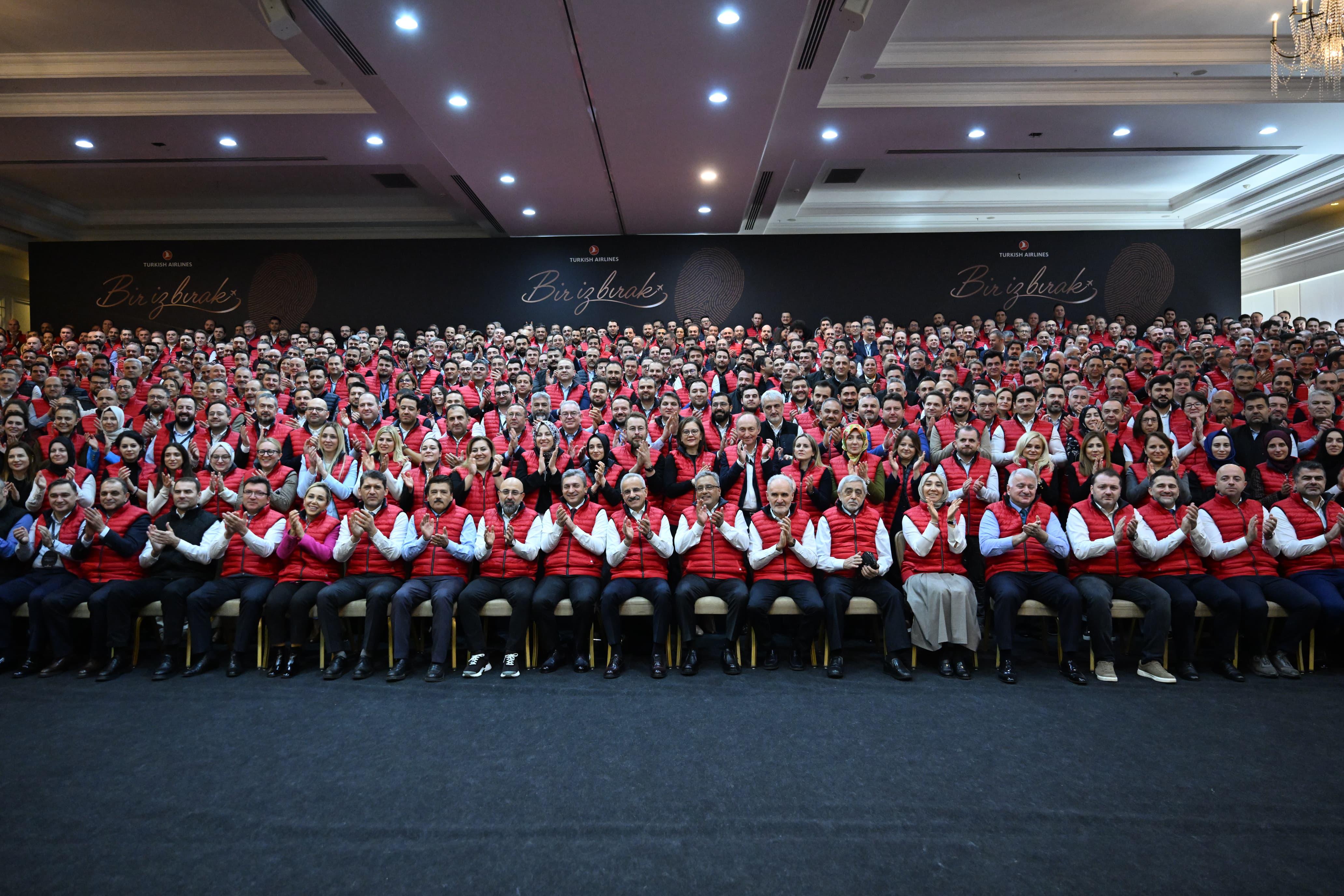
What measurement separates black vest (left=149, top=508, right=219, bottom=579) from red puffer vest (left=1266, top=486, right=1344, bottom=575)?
651 cm

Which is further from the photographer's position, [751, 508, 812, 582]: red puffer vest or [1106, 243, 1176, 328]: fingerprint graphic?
[1106, 243, 1176, 328]: fingerprint graphic

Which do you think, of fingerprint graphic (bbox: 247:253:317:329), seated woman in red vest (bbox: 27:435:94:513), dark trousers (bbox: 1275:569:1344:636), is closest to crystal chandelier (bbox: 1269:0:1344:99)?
dark trousers (bbox: 1275:569:1344:636)

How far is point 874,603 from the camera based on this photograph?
3.95 m

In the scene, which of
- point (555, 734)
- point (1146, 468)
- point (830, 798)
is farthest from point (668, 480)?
point (1146, 468)

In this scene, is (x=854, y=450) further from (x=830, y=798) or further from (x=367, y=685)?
(x=367, y=685)

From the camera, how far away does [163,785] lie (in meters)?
2.64

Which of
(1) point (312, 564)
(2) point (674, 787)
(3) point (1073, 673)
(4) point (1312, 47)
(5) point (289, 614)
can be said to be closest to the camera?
(2) point (674, 787)

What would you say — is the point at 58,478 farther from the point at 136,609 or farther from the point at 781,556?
the point at 781,556

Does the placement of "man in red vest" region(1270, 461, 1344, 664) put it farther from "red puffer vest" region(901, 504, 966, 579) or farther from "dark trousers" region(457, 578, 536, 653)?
"dark trousers" region(457, 578, 536, 653)

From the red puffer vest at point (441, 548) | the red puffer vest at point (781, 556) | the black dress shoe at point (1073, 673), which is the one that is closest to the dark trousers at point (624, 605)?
the red puffer vest at point (781, 556)

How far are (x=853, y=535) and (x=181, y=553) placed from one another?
407 cm

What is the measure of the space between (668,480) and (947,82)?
5.92m

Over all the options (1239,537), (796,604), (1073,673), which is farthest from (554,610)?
(1239,537)

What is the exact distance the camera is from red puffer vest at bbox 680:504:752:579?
13.6ft
